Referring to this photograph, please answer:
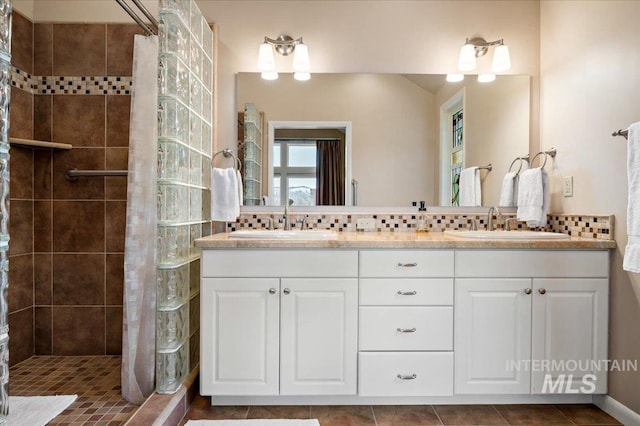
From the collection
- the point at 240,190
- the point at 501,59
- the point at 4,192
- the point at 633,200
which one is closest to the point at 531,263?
the point at 633,200

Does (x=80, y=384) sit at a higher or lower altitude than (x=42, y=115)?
lower

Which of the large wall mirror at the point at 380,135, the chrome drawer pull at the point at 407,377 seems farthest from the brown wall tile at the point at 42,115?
the chrome drawer pull at the point at 407,377

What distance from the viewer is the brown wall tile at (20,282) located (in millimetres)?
2201

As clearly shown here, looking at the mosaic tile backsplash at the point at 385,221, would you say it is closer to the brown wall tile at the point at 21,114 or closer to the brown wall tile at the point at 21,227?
the brown wall tile at the point at 21,227

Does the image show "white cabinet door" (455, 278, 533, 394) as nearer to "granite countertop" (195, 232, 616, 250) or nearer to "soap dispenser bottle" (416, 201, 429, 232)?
"granite countertop" (195, 232, 616, 250)

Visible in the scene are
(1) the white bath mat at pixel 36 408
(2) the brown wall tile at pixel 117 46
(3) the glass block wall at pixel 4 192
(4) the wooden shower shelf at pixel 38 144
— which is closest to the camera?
(3) the glass block wall at pixel 4 192

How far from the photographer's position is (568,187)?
210 cm

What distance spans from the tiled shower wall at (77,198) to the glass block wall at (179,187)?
69cm

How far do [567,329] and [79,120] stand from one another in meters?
3.01

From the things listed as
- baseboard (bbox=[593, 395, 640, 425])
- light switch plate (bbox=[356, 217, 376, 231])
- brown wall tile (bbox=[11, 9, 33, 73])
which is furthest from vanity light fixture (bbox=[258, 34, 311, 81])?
baseboard (bbox=[593, 395, 640, 425])

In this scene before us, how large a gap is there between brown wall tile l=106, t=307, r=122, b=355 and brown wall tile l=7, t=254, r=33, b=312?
1.59 feet

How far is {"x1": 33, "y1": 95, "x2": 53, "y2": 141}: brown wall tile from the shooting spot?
2.34 m

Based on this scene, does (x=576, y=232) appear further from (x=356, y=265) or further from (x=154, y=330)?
(x=154, y=330)

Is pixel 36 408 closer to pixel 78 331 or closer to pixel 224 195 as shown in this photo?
pixel 78 331
